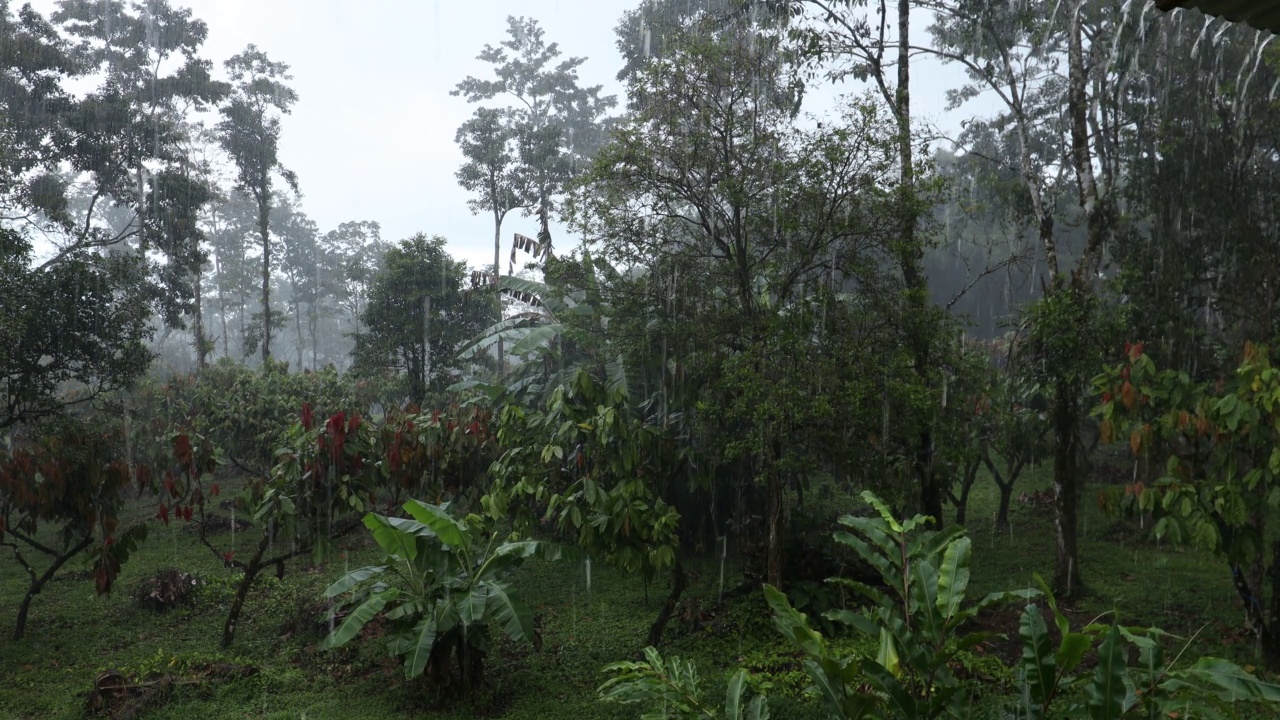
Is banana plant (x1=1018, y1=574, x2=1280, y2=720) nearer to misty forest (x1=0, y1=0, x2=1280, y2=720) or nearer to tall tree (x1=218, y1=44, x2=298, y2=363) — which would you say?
misty forest (x1=0, y1=0, x2=1280, y2=720)

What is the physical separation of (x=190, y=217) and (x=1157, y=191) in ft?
62.2

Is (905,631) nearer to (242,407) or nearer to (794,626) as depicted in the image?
(794,626)

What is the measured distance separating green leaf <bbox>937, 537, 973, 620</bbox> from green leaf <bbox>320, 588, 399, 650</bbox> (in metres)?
3.76

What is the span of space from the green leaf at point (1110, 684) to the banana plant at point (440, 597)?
11.8ft

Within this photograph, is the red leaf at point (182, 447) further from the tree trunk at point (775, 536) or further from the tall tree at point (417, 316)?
the tall tree at point (417, 316)

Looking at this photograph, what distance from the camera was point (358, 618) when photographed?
6.00m

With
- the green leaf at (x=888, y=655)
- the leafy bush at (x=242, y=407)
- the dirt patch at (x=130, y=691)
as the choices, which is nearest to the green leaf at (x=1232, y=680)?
the green leaf at (x=888, y=655)

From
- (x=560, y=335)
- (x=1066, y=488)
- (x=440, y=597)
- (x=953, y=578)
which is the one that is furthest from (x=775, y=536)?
(x=953, y=578)

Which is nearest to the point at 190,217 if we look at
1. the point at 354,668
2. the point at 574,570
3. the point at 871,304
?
the point at 574,570

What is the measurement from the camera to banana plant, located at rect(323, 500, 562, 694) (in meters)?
5.98

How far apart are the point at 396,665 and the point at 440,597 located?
128 cm

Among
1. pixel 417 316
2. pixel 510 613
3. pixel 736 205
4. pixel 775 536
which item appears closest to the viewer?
pixel 510 613

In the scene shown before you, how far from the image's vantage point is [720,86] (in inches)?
300

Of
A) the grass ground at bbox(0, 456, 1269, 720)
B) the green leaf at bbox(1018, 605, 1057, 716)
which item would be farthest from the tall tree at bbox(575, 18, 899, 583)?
the green leaf at bbox(1018, 605, 1057, 716)
